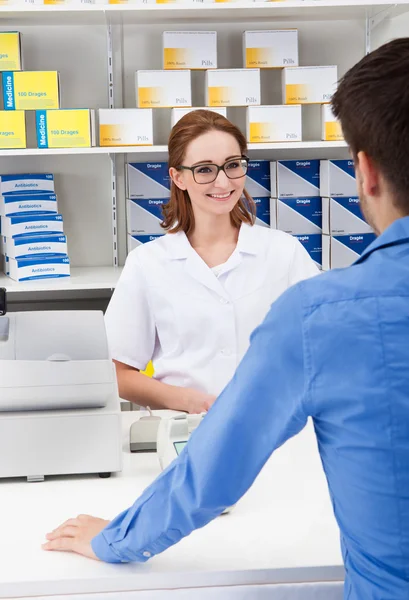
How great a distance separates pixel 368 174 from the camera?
763 millimetres

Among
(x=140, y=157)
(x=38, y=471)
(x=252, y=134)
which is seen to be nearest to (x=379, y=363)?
(x=38, y=471)

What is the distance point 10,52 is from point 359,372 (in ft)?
7.21

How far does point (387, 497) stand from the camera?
74 cm

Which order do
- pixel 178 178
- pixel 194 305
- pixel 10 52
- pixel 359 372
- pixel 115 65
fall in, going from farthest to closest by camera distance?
pixel 115 65 < pixel 10 52 < pixel 178 178 < pixel 194 305 < pixel 359 372

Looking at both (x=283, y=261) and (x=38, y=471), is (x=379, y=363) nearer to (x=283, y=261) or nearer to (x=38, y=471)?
(x=38, y=471)

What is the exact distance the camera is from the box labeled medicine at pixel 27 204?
8.77 feet

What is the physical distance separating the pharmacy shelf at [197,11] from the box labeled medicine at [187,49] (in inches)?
3.2

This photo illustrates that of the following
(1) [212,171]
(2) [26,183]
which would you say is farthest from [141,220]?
(1) [212,171]

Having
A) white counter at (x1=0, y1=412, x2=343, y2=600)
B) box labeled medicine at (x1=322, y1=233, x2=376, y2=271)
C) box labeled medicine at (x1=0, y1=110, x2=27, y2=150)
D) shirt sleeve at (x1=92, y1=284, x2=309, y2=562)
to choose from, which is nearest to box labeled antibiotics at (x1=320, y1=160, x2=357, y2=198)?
box labeled medicine at (x1=322, y1=233, x2=376, y2=271)

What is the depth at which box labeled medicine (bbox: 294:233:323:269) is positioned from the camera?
2758 millimetres

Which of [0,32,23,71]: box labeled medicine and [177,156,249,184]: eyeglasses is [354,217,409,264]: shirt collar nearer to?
[177,156,249,184]: eyeglasses

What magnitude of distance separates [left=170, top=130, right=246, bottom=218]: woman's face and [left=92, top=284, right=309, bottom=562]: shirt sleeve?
1148 mm

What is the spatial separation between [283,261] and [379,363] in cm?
128

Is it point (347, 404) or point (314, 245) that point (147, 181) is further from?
point (347, 404)
